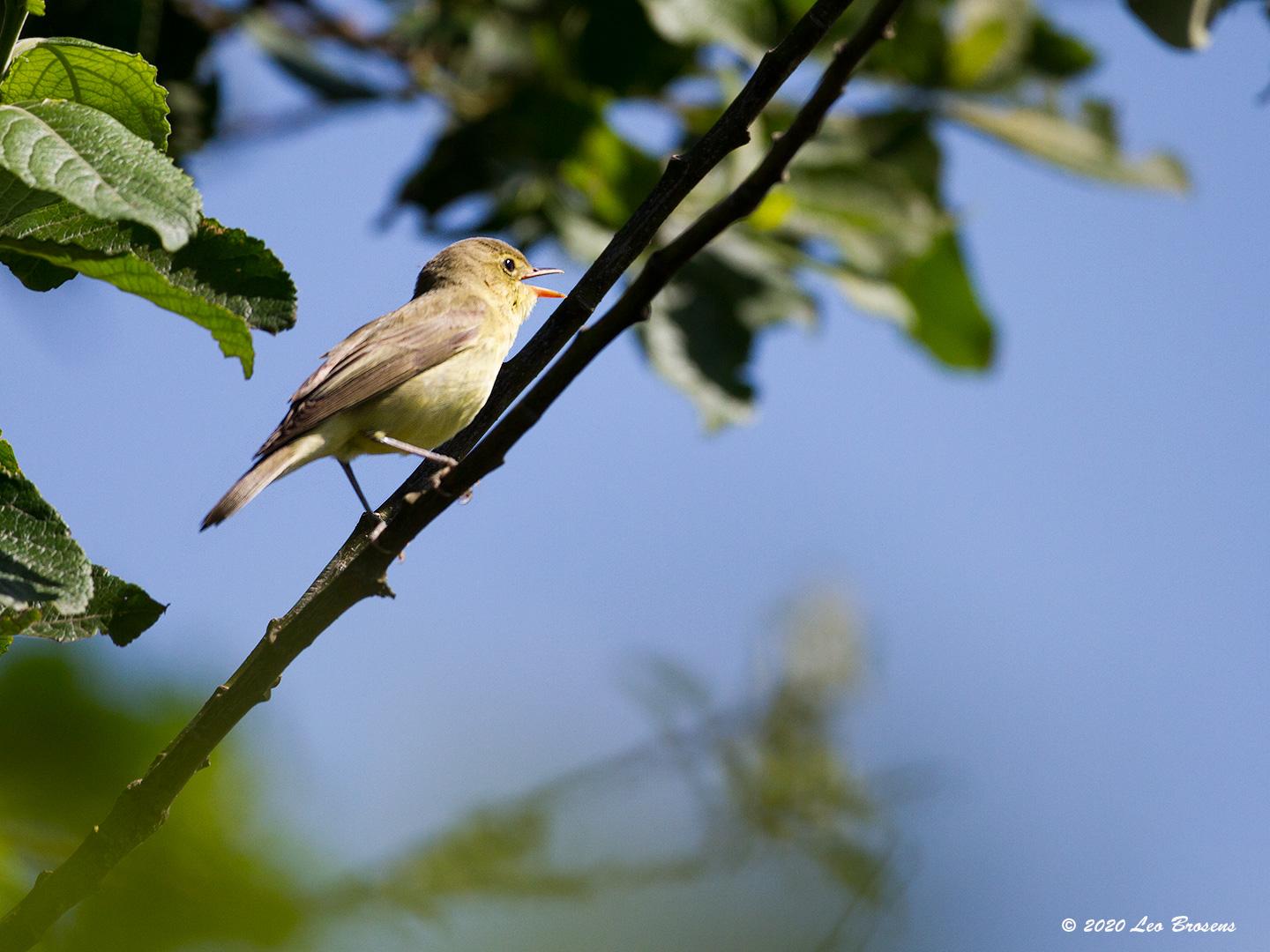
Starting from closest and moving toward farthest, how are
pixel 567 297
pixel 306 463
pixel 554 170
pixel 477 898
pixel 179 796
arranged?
pixel 477 898 < pixel 179 796 < pixel 567 297 < pixel 306 463 < pixel 554 170

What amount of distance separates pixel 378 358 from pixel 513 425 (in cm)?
306

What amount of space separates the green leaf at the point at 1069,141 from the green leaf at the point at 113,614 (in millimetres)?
3865

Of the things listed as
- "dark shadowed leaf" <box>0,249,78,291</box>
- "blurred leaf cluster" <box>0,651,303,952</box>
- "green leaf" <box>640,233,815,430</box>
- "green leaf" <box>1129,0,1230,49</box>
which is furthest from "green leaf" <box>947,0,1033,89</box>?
"blurred leaf cluster" <box>0,651,303,952</box>

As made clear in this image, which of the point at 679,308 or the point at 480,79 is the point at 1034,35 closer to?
the point at 679,308

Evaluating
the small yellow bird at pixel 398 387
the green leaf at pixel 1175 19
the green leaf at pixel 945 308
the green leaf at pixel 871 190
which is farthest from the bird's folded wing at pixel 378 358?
the green leaf at pixel 1175 19

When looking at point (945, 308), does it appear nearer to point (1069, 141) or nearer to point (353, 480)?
point (1069, 141)

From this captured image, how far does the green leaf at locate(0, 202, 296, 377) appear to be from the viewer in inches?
80.2

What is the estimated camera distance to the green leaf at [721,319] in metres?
4.82

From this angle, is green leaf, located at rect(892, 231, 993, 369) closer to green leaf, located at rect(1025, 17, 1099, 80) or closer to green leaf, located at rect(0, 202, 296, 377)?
green leaf, located at rect(1025, 17, 1099, 80)

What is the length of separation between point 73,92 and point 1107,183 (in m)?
4.12

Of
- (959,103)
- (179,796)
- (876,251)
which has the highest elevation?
(959,103)

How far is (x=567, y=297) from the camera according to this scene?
236cm

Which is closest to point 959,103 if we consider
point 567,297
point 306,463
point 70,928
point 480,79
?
point 480,79

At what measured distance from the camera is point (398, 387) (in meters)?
4.83
